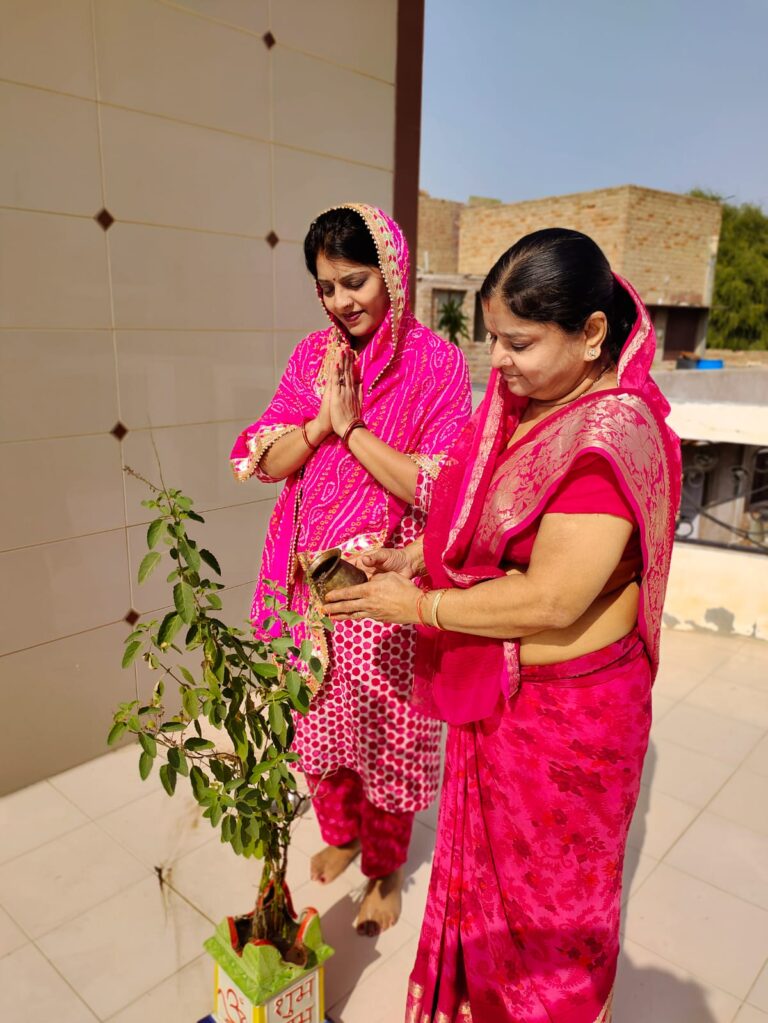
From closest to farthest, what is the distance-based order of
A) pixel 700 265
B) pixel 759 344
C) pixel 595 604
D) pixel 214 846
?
pixel 595 604 < pixel 214 846 < pixel 700 265 < pixel 759 344

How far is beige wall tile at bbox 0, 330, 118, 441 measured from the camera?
210 centimetres

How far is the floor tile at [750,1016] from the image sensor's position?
1626 mm

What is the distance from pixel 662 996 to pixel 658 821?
0.66 m

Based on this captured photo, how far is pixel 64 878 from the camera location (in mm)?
2000

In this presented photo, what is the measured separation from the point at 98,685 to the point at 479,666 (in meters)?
1.64

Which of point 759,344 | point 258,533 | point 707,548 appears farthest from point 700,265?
point 258,533

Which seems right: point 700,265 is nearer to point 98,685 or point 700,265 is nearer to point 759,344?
point 759,344

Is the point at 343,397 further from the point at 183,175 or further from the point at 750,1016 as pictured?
the point at 750,1016

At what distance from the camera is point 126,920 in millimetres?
1861

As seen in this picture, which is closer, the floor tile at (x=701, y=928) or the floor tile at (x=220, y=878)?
the floor tile at (x=701, y=928)

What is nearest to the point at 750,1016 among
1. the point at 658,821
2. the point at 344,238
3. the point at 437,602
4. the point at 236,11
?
the point at 658,821

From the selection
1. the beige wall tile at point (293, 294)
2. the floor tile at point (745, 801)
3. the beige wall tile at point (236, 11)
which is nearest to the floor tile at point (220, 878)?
the floor tile at point (745, 801)

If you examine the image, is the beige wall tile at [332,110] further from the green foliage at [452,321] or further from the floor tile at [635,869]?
the green foliage at [452,321]

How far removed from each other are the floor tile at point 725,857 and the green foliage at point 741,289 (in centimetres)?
3335
